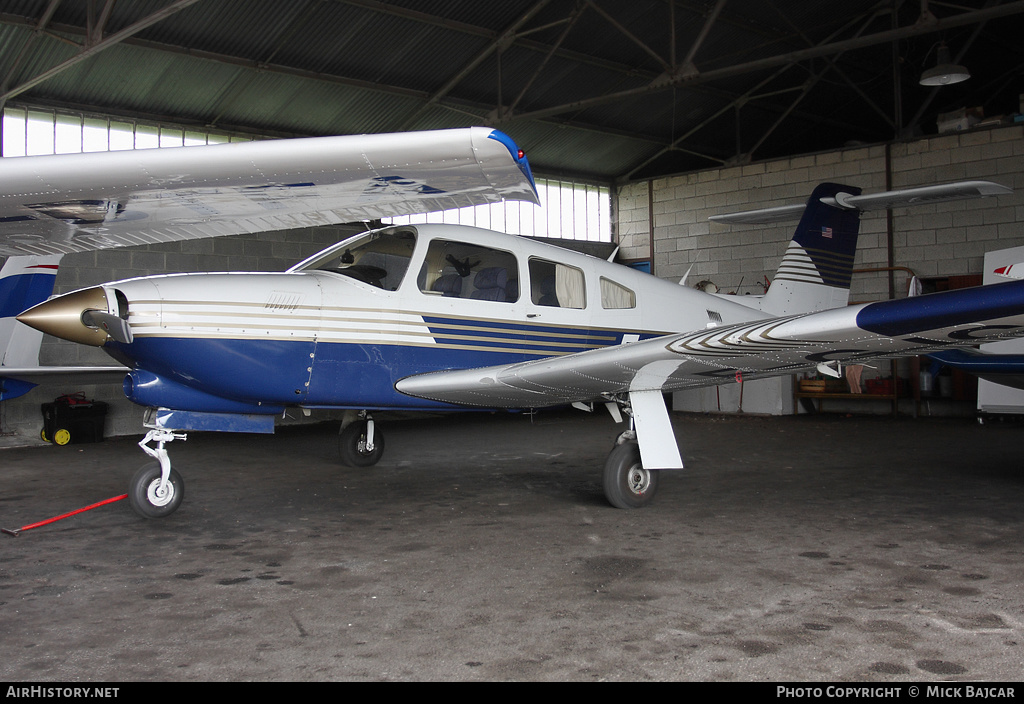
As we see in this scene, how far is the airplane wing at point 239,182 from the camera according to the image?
342cm

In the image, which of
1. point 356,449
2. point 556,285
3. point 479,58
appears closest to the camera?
point 556,285

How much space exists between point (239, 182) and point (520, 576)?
2493 millimetres

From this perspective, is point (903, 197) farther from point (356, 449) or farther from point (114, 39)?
point (114, 39)

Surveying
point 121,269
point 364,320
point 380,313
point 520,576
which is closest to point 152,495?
point 364,320

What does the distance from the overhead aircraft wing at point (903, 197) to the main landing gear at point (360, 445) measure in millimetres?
4984

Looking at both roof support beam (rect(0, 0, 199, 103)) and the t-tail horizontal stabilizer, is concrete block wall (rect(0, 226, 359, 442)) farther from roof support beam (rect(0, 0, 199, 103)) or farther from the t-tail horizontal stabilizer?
the t-tail horizontal stabilizer

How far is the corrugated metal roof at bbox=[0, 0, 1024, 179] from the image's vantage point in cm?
982

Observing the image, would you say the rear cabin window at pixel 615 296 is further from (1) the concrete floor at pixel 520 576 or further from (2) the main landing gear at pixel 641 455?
(1) the concrete floor at pixel 520 576

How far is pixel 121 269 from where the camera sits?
10.5 metres

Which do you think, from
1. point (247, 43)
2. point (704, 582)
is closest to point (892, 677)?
point (704, 582)

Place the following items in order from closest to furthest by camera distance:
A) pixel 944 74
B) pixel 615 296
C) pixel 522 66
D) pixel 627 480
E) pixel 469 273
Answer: pixel 627 480
pixel 469 273
pixel 615 296
pixel 944 74
pixel 522 66

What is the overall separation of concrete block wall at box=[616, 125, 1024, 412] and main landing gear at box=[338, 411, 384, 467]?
8.16m

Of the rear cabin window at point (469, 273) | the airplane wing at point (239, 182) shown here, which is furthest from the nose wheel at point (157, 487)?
the rear cabin window at point (469, 273)

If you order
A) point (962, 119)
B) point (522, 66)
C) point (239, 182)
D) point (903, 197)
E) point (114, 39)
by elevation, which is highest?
point (522, 66)
